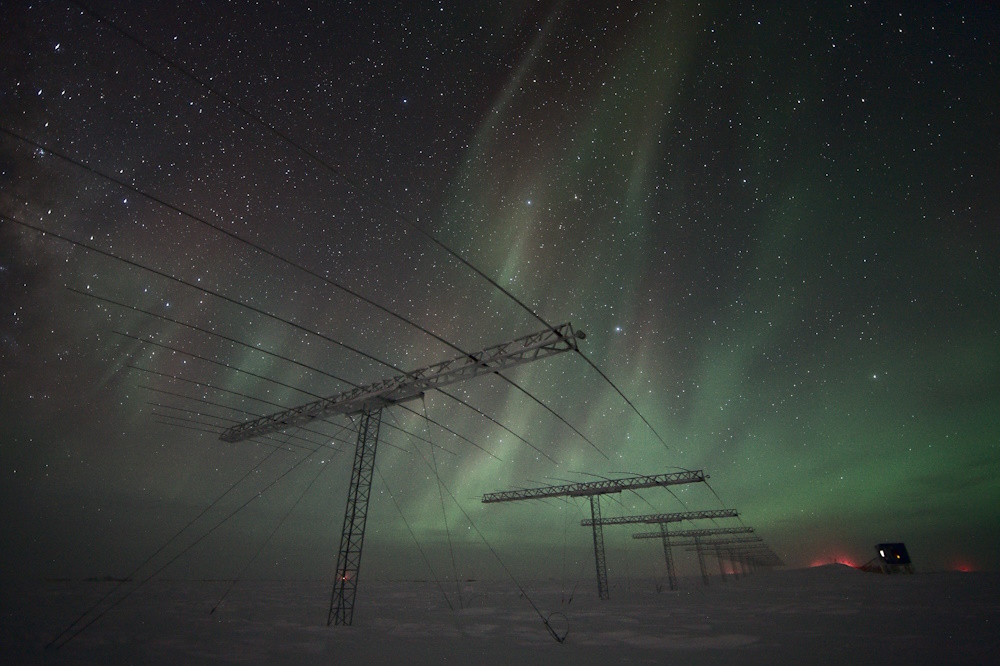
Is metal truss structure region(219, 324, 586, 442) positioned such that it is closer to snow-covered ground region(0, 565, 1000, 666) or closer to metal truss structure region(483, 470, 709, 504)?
snow-covered ground region(0, 565, 1000, 666)

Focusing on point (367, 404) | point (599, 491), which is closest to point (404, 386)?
point (367, 404)

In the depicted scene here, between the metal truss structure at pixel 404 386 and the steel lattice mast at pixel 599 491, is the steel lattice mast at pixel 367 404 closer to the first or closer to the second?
the metal truss structure at pixel 404 386

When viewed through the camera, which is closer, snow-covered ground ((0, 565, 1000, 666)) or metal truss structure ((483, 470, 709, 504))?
snow-covered ground ((0, 565, 1000, 666))

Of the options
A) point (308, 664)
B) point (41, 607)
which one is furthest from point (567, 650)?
point (41, 607)

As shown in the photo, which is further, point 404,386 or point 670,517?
point 670,517

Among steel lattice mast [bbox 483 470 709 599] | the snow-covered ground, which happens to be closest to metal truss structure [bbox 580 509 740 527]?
steel lattice mast [bbox 483 470 709 599]

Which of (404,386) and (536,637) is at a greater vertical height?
(404,386)

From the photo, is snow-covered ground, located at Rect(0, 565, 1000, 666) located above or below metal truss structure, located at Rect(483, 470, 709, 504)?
below

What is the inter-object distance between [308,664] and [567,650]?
253 inches

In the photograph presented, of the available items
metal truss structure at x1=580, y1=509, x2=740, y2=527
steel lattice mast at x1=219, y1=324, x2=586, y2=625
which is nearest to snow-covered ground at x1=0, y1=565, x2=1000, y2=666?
steel lattice mast at x1=219, y1=324, x2=586, y2=625

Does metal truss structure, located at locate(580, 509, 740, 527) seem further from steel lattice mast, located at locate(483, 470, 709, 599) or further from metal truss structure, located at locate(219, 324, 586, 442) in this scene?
metal truss structure, located at locate(219, 324, 586, 442)

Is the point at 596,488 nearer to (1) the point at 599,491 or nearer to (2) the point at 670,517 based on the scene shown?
(1) the point at 599,491

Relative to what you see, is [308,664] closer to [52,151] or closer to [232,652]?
[232,652]

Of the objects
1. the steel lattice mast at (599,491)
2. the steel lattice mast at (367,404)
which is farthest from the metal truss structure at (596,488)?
the steel lattice mast at (367,404)
